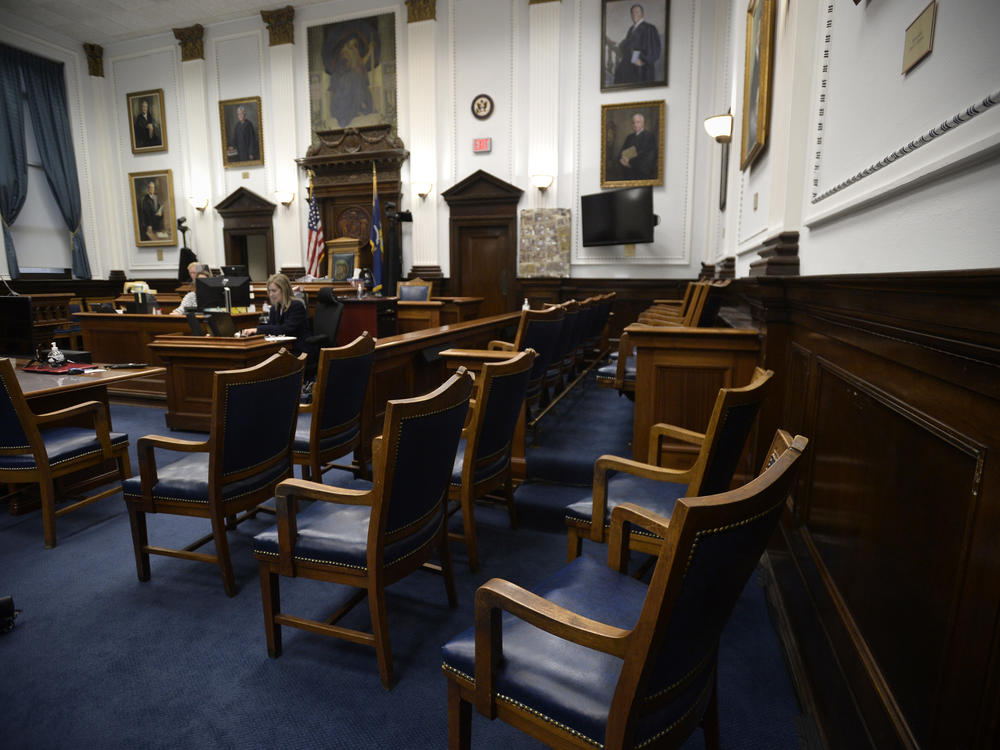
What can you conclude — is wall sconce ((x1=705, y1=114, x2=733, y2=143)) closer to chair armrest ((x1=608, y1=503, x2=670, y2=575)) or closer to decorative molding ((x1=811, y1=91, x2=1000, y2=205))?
decorative molding ((x1=811, y1=91, x2=1000, y2=205))

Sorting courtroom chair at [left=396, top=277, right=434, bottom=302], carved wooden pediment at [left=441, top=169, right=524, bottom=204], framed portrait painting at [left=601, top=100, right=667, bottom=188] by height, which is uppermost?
framed portrait painting at [left=601, top=100, right=667, bottom=188]

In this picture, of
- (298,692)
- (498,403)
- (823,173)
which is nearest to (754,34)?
(823,173)

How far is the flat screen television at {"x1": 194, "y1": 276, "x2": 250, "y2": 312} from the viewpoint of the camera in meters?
5.46

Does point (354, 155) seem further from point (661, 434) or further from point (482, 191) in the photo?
point (661, 434)

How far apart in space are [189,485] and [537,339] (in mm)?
1891

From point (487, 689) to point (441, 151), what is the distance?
8483 mm

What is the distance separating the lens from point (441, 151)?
854cm

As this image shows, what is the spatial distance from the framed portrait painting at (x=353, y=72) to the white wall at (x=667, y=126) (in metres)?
0.20

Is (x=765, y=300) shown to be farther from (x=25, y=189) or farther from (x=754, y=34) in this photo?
(x=25, y=189)

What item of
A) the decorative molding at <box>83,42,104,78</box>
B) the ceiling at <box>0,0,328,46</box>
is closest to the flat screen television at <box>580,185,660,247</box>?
the ceiling at <box>0,0,328,46</box>

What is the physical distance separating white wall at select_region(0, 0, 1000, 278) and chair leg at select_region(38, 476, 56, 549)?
344cm

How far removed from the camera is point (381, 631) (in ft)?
5.56

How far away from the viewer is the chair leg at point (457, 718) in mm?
1235

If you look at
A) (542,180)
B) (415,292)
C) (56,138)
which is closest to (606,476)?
(415,292)
